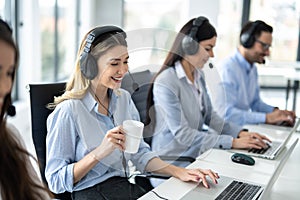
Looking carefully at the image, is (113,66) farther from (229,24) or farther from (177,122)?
(229,24)

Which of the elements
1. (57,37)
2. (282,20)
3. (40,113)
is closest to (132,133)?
(40,113)

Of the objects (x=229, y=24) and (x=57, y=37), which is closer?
(x=57, y=37)

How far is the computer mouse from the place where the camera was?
1.74 meters

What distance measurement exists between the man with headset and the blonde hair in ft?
3.82

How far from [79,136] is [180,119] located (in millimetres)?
587

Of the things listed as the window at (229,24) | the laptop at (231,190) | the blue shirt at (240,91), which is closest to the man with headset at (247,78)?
the blue shirt at (240,91)

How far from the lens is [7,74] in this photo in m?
0.87

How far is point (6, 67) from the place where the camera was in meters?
0.86

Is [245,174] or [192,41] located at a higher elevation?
[192,41]

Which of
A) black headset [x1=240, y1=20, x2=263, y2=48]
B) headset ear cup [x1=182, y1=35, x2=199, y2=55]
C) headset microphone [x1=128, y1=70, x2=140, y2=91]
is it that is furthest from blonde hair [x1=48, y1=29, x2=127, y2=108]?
black headset [x1=240, y1=20, x2=263, y2=48]

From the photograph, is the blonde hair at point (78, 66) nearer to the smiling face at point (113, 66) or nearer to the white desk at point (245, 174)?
the smiling face at point (113, 66)

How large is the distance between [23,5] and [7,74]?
9.78 ft

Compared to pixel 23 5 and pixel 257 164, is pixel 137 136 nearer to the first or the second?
pixel 257 164

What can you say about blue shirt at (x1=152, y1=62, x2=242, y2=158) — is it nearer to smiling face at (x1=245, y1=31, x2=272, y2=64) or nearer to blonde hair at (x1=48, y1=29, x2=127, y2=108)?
blonde hair at (x1=48, y1=29, x2=127, y2=108)
